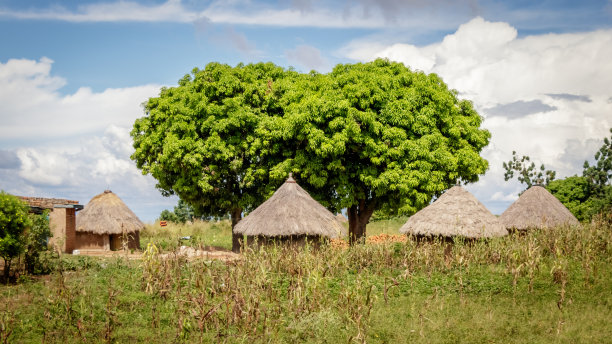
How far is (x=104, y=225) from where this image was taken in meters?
21.7

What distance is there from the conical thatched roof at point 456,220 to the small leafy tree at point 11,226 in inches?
404

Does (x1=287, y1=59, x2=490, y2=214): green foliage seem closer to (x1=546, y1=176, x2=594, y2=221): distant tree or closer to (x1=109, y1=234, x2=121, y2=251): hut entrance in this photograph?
(x1=109, y1=234, x2=121, y2=251): hut entrance

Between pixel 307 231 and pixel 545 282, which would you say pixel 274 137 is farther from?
pixel 545 282

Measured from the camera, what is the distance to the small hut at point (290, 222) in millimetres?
16578

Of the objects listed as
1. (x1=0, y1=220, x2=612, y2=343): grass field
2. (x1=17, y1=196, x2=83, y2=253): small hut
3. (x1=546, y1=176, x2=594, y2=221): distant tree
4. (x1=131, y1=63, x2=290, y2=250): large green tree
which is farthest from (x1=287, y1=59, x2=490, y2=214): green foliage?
(x1=546, y1=176, x2=594, y2=221): distant tree

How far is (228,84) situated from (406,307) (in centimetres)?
1290

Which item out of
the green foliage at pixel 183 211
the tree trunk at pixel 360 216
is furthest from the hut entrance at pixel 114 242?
the green foliage at pixel 183 211

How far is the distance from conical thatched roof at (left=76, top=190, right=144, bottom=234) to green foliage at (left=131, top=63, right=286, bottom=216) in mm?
1868

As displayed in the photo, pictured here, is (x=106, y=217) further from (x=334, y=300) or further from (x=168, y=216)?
(x=168, y=216)

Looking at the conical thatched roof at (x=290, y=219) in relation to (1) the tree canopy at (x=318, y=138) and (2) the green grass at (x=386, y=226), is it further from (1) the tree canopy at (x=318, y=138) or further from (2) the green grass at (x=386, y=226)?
(2) the green grass at (x=386, y=226)

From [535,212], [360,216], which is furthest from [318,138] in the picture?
[535,212]

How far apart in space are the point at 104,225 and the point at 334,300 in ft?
45.4

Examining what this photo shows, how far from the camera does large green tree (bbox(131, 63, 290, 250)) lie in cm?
2027

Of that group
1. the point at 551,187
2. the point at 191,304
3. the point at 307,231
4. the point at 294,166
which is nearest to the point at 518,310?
the point at 191,304
